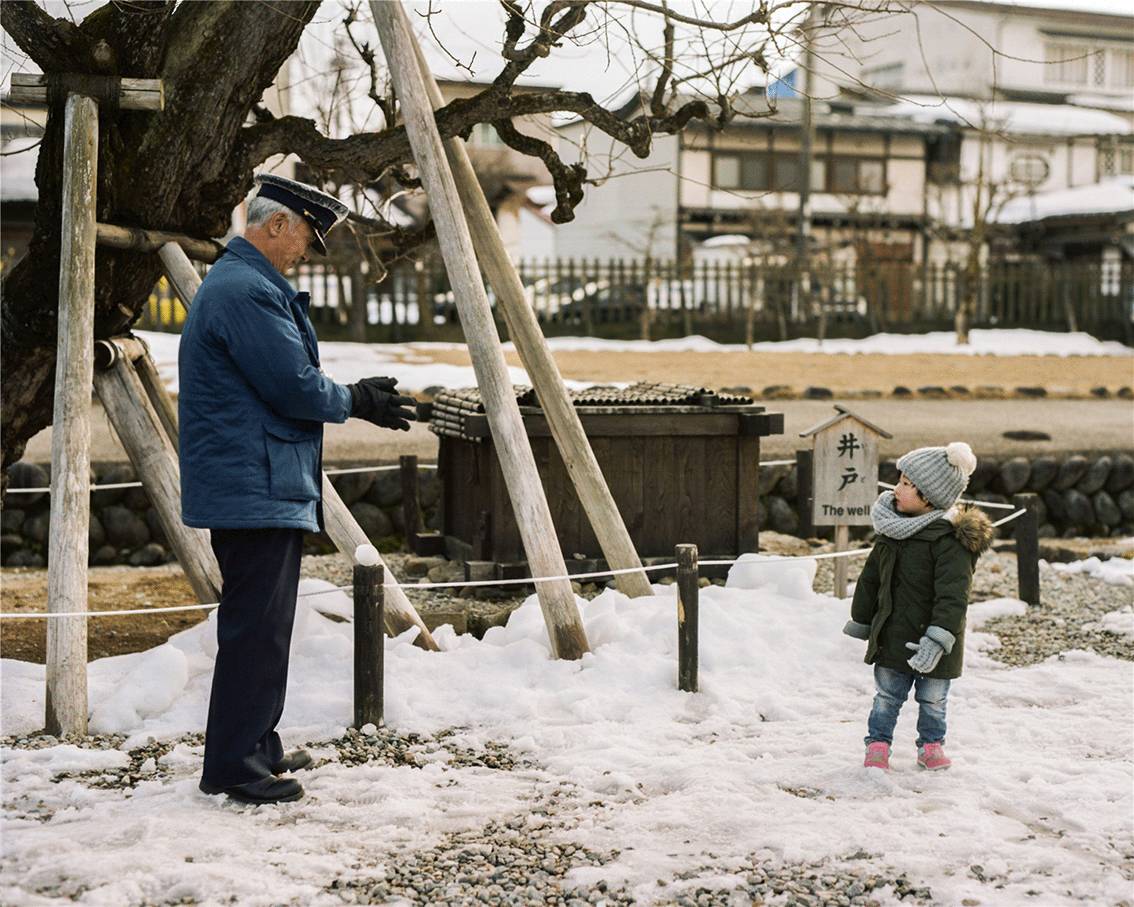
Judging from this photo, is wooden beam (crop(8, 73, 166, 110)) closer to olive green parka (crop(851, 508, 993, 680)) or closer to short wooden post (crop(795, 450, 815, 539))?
olive green parka (crop(851, 508, 993, 680))

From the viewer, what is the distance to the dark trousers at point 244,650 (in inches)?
175

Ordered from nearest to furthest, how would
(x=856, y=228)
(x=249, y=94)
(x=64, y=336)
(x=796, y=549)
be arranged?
1. (x=64, y=336)
2. (x=249, y=94)
3. (x=796, y=549)
4. (x=856, y=228)

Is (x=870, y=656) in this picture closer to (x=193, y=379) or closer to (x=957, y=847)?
(x=957, y=847)

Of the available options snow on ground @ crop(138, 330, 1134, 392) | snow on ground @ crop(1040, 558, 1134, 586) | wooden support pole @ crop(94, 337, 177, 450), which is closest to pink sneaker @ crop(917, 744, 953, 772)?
wooden support pole @ crop(94, 337, 177, 450)

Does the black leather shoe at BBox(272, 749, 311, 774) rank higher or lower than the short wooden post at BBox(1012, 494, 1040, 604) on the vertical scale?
lower

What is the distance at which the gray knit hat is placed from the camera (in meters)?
4.82

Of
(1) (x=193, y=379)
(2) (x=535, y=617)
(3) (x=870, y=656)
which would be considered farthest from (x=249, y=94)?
(3) (x=870, y=656)

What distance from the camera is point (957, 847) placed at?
4121 millimetres

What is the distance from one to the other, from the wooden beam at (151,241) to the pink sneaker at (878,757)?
3.61 m

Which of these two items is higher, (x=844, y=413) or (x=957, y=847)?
(x=844, y=413)

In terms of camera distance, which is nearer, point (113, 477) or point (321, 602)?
point (321, 602)

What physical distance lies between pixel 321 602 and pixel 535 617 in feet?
3.69

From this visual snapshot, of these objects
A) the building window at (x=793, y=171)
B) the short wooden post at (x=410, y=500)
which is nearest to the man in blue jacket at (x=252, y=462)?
the short wooden post at (x=410, y=500)

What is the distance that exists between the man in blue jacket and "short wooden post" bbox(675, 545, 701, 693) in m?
1.95
